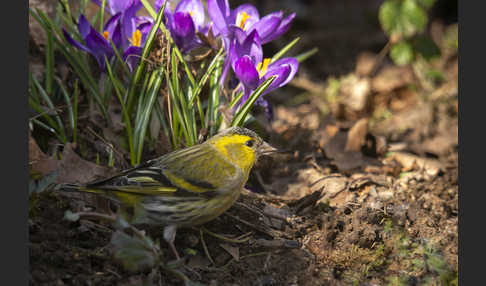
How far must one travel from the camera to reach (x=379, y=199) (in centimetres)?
331

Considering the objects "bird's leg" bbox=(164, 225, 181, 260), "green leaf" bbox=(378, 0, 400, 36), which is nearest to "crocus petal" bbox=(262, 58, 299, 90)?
"bird's leg" bbox=(164, 225, 181, 260)

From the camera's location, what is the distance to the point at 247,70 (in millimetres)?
2834

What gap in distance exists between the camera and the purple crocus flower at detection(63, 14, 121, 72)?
9.60 feet

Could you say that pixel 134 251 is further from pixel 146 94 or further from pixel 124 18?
pixel 124 18

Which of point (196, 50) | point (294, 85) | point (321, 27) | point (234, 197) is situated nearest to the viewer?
point (234, 197)

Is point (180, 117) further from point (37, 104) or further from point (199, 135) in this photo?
point (37, 104)

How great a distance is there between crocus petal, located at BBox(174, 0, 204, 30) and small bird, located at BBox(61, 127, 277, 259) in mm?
1117

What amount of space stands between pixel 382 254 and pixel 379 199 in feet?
2.05

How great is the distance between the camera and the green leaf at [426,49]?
562 centimetres

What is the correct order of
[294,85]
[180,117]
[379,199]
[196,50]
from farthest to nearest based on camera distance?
[294,85] → [196,50] → [379,199] → [180,117]

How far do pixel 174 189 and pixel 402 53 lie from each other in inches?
160

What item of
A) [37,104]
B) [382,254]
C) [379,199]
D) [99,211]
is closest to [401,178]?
[379,199]

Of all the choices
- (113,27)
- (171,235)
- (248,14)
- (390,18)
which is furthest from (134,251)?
(390,18)

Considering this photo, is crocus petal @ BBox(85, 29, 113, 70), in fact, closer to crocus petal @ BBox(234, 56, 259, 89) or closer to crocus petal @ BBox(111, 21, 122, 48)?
crocus petal @ BBox(111, 21, 122, 48)
